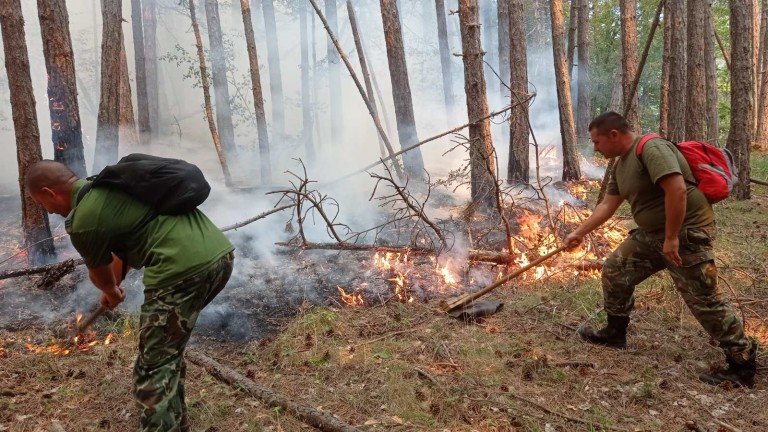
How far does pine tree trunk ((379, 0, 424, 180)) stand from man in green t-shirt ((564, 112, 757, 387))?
7.88 m

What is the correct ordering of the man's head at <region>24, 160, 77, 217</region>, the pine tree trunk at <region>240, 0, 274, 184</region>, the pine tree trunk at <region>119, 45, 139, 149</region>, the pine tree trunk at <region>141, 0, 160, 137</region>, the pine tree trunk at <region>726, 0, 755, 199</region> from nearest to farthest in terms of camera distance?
1. the man's head at <region>24, 160, 77, 217</region>
2. the pine tree trunk at <region>726, 0, 755, 199</region>
3. the pine tree trunk at <region>119, 45, 139, 149</region>
4. the pine tree trunk at <region>240, 0, 274, 184</region>
5. the pine tree trunk at <region>141, 0, 160, 137</region>

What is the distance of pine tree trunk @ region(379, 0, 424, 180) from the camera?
11781 millimetres

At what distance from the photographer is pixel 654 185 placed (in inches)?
156

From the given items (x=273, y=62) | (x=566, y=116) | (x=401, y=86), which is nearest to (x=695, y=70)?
(x=566, y=116)

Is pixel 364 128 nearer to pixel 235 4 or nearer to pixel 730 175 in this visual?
pixel 235 4

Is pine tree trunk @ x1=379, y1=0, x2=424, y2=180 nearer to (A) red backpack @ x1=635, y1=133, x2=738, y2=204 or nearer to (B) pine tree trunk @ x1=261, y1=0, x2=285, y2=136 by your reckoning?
(A) red backpack @ x1=635, y1=133, x2=738, y2=204

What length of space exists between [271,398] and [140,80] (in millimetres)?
17125

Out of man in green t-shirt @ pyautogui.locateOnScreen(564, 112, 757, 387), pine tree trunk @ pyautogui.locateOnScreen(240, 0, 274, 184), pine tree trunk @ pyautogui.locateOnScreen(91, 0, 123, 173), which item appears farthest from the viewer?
pine tree trunk @ pyautogui.locateOnScreen(240, 0, 274, 184)

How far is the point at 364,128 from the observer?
2780 cm

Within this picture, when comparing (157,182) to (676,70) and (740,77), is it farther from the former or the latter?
(676,70)

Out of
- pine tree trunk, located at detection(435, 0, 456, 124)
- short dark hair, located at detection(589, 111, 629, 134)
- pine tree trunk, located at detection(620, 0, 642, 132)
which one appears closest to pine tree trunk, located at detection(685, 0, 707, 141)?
pine tree trunk, located at detection(620, 0, 642, 132)

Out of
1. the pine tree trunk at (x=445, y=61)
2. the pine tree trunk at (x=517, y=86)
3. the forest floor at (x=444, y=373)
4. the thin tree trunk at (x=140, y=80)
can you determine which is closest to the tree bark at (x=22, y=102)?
the forest floor at (x=444, y=373)

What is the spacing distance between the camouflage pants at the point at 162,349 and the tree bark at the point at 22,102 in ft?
15.4

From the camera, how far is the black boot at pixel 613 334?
4.57 meters
